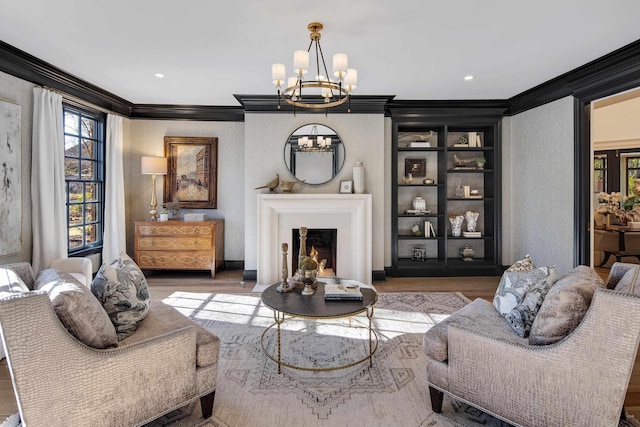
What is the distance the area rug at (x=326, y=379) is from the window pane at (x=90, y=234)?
208 cm

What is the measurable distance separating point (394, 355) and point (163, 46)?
3343 mm

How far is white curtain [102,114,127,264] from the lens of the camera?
4.69m

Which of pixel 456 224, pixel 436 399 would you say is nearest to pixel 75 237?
pixel 436 399

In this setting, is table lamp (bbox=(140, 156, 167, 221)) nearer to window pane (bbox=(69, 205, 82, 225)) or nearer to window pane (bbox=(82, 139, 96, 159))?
window pane (bbox=(82, 139, 96, 159))

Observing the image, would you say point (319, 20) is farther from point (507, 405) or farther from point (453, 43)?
point (507, 405)

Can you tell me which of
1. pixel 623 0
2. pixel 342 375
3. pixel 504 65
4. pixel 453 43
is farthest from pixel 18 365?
pixel 504 65

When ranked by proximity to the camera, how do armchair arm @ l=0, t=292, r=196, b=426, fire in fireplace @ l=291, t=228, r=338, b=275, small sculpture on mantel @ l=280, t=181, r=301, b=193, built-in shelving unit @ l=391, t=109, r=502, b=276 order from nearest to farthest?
1. armchair arm @ l=0, t=292, r=196, b=426
2. small sculpture on mantel @ l=280, t=181, r=301, b=193
3. fire in fireplace @ l=291, t=228, r=338, b=275
4. built-in shelving unit @ l=391, t=109, r=502, b=276

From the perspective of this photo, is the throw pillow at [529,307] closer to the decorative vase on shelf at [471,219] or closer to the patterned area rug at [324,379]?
the patterned area rug at [324,379]

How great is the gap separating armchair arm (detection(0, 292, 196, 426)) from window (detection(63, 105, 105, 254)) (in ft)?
11.2

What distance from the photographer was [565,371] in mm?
1536

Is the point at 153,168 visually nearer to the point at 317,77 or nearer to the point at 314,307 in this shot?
Result: the point at 317,77

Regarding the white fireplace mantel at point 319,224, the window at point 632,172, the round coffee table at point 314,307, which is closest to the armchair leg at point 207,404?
the round coffee table at point 314,307

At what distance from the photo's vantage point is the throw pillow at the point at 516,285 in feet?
6.68

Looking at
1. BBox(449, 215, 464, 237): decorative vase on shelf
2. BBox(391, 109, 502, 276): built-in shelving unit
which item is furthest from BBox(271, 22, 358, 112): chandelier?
BBox(449, 215, 464, 237): decorative vase on shelf
